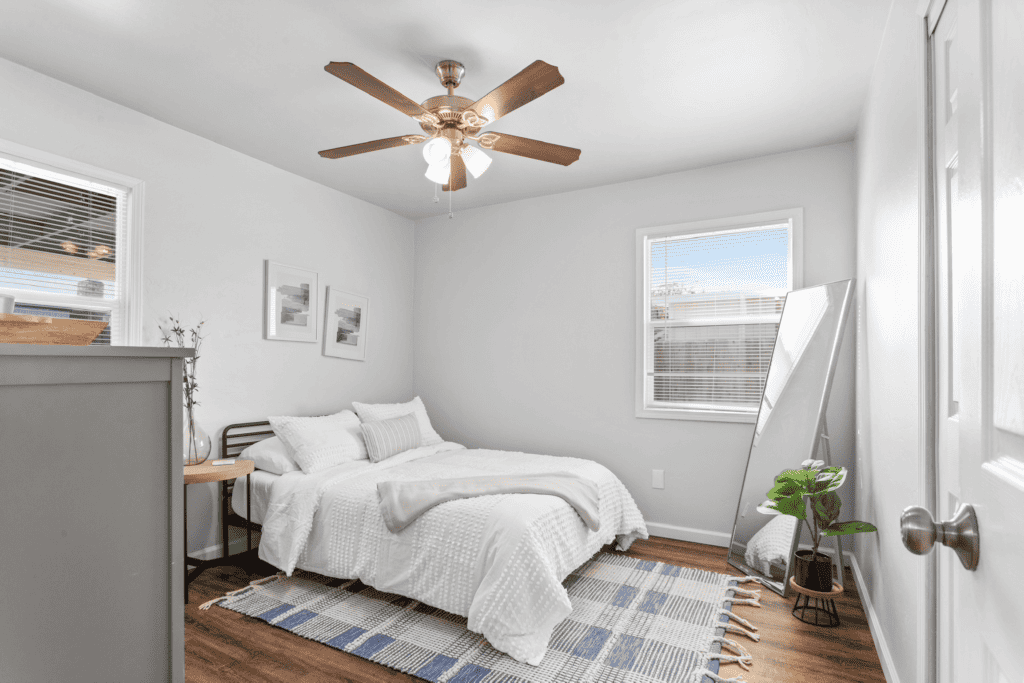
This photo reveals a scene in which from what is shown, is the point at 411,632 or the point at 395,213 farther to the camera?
the point at 395,213

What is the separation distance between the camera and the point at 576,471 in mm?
3410

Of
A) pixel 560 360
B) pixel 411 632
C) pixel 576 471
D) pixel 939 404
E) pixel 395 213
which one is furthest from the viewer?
pixel 395 213

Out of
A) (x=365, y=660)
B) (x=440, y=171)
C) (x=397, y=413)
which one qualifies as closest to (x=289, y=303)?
(x=397, y=413)

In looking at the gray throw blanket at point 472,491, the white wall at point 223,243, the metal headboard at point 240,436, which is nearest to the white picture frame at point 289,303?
the white wall at point 223,243

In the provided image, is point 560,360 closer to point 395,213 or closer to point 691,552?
point 691,552

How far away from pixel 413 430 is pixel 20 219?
254 centimetres

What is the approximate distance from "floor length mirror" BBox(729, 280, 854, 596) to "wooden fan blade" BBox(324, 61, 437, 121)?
8.11 ft

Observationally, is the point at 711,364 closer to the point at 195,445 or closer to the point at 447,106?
the point at 447,106

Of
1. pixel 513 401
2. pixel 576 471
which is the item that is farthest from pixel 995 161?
pixel 513 401

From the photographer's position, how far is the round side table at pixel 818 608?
2.55 metres

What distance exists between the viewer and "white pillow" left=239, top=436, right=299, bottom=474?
3318 millimetres

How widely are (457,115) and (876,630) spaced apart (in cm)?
292

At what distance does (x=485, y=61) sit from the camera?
249cm

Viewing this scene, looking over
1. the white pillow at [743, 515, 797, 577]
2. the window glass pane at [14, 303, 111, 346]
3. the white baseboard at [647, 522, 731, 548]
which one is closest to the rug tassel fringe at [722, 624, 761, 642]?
the white pillow at [743, 515, 797, 577]
